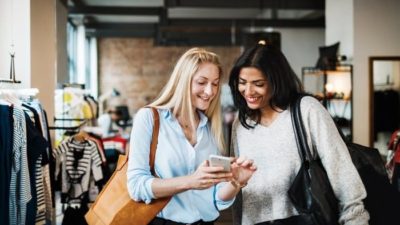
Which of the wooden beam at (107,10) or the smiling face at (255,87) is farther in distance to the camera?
the wooden beam at (107,10)

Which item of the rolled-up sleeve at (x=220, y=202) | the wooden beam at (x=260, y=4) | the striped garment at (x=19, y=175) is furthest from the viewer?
the wooden beam at (x=260, y=4)

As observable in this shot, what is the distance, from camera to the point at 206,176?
1.42 meters

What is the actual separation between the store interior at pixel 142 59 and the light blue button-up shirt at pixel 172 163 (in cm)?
33

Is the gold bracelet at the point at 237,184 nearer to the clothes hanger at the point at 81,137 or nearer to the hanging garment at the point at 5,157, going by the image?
the hanging garment at the point at 5,157

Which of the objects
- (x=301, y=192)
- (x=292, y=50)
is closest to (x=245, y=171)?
(x=301, y=192)

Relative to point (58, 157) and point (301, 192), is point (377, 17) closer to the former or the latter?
point (58, 157)

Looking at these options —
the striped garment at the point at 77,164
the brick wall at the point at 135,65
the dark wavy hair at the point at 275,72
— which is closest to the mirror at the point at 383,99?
the striped garment at the point at 77,164

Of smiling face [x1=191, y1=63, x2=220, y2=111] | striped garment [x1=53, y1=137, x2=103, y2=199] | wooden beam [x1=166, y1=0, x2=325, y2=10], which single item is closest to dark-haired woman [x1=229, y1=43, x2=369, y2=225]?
smiling face [x1=191, y1=63, x2=220, y2=111]

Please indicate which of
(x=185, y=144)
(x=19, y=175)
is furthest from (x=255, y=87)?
(x=19, y=175)

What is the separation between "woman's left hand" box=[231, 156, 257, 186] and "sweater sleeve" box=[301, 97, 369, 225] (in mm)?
234

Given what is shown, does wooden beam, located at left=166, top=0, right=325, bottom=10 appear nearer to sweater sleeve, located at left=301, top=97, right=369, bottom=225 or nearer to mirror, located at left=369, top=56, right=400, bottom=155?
mirror, located at left=369, top=56, right=400, bottom=155

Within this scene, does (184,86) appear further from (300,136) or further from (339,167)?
(339,167)

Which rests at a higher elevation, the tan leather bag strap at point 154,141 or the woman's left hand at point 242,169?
the tan leather bag strap at point 154,141

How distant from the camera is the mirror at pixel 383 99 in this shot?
6.93 meters
